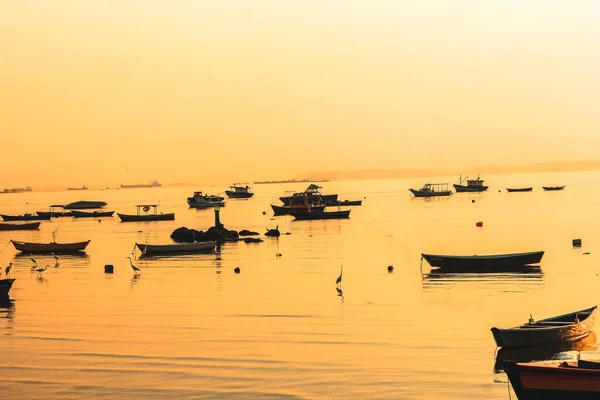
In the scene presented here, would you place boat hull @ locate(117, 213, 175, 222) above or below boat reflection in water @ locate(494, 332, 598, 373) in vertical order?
above

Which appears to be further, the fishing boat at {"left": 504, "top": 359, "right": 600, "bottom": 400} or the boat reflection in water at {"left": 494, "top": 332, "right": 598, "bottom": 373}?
the boat reflection in water at {"left": 494, "top": 332, "right": 598, "bottom": 373}

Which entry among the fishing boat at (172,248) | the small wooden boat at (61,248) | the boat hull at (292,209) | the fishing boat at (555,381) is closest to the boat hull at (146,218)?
the boat hull at (292,209)

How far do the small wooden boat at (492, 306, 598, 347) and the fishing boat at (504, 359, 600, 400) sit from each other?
645 centimetres

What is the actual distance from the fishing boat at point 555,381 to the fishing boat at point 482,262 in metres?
30.5

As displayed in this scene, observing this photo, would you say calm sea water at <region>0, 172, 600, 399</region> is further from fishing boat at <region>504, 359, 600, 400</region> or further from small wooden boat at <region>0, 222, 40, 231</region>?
small wooden boat at <region>0, 222, 40, 231</region>

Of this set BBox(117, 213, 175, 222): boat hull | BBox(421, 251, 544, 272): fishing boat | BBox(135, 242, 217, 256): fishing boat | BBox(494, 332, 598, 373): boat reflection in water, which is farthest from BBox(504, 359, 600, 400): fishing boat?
BBox(117, 213, 175, 222): boat hull

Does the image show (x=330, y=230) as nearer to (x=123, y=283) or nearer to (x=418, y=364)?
(x=123, y=283)

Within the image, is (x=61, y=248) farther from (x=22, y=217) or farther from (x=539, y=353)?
(x=22, y=217)

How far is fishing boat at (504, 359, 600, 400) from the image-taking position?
1762 cm

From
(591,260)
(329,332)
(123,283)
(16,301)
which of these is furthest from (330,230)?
(329,332)

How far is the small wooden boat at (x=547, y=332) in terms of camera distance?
25047mm

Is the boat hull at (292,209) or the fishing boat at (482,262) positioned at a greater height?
the boat hull at (292,209)

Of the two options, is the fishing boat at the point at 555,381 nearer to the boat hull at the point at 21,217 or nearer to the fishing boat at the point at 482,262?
the fishing boat at the point at 482,262

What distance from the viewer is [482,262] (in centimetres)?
4816
